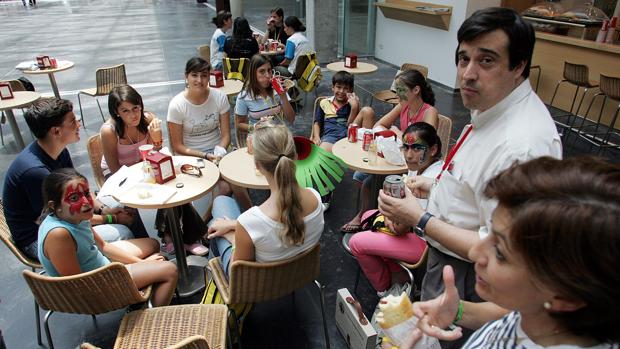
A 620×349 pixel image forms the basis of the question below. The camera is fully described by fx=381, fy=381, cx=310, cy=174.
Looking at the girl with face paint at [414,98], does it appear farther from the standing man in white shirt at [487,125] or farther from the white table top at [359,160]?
the standing man in white shirt at [487,125]

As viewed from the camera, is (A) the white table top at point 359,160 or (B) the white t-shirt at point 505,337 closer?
(B) the white t-shirt at point 505,337

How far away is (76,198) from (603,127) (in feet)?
21.7

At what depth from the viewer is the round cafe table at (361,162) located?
272 cm

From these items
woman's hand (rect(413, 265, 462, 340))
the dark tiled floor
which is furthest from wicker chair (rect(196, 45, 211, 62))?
woman's hand (rect(413, 265, 462, 340))

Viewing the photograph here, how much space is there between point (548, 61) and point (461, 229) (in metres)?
6.16

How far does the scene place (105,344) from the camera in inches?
90.4

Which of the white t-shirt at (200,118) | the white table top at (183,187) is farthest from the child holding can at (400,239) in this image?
the white t-shirt at (200,118)

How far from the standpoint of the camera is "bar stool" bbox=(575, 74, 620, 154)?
180 inches

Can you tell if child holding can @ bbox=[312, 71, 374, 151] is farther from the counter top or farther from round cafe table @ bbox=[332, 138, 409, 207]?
the counter top

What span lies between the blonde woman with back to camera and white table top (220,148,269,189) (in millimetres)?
649

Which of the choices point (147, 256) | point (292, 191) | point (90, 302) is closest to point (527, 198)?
point (292, 191)

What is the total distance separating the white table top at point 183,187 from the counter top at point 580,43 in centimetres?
547

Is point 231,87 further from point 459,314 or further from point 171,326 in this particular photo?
point 459,314

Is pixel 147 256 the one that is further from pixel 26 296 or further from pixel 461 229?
pixel 461 229
